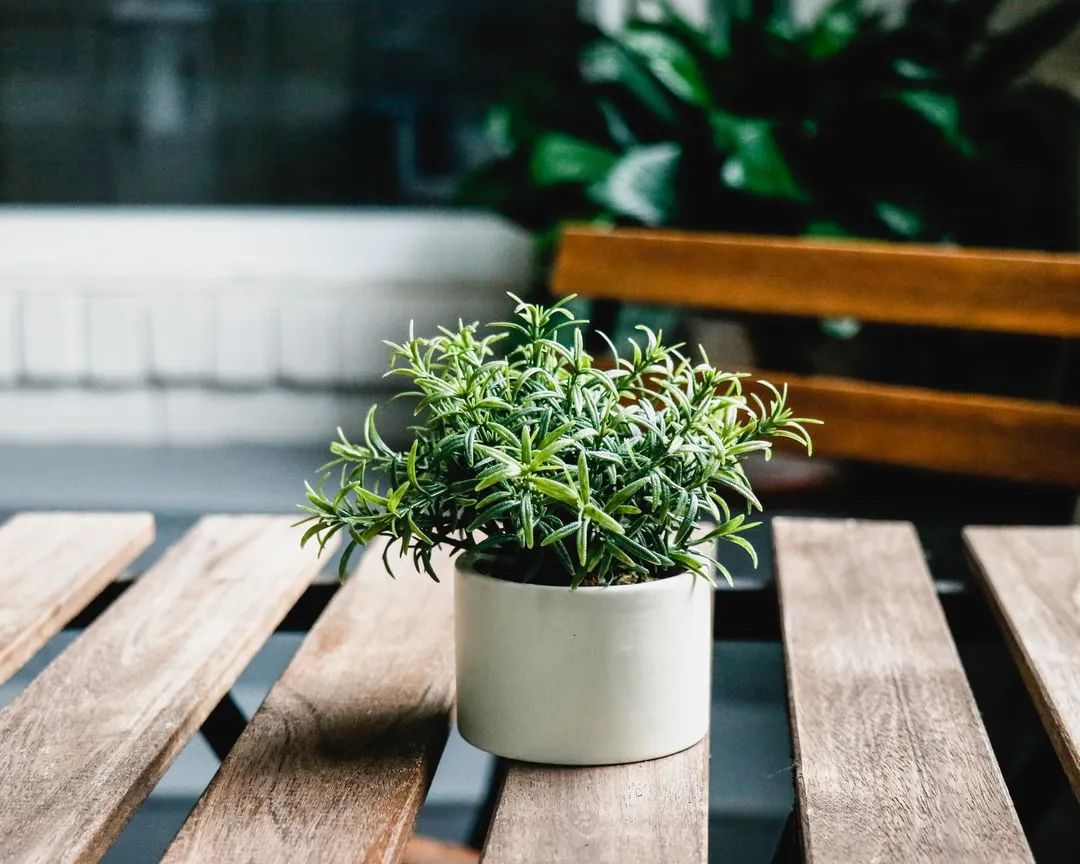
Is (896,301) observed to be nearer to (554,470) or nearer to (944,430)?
(944,430)

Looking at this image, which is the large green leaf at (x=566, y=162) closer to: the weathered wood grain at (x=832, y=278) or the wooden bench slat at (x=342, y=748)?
the weathered wood grain at (x=832, y=278)

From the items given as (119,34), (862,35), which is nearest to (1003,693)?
(862,35)

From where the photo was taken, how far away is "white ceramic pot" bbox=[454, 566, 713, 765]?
0.54m

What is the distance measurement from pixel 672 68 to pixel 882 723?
1.32 meters

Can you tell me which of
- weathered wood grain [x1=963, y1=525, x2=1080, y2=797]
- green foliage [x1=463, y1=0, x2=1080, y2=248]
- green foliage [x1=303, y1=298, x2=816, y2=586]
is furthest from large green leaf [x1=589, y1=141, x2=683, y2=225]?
green foliage [x1=303, y1=298, x2=816, y2=586]

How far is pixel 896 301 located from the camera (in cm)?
132

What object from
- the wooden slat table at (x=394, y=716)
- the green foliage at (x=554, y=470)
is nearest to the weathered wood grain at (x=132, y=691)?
the wooden slat table at (x=394, y=716)

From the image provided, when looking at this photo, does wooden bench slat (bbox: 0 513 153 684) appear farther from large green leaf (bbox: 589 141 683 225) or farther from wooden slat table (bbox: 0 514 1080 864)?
large green leaf (bbox: 589 141 683 225)

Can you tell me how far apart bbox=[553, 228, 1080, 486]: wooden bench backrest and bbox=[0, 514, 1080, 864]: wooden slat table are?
405mm

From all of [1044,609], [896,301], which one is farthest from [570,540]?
[896,301]

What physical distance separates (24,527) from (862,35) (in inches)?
51.7

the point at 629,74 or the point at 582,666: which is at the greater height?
the point at 629,74

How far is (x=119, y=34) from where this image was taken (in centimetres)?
231

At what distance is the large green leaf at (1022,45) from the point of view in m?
1.67
